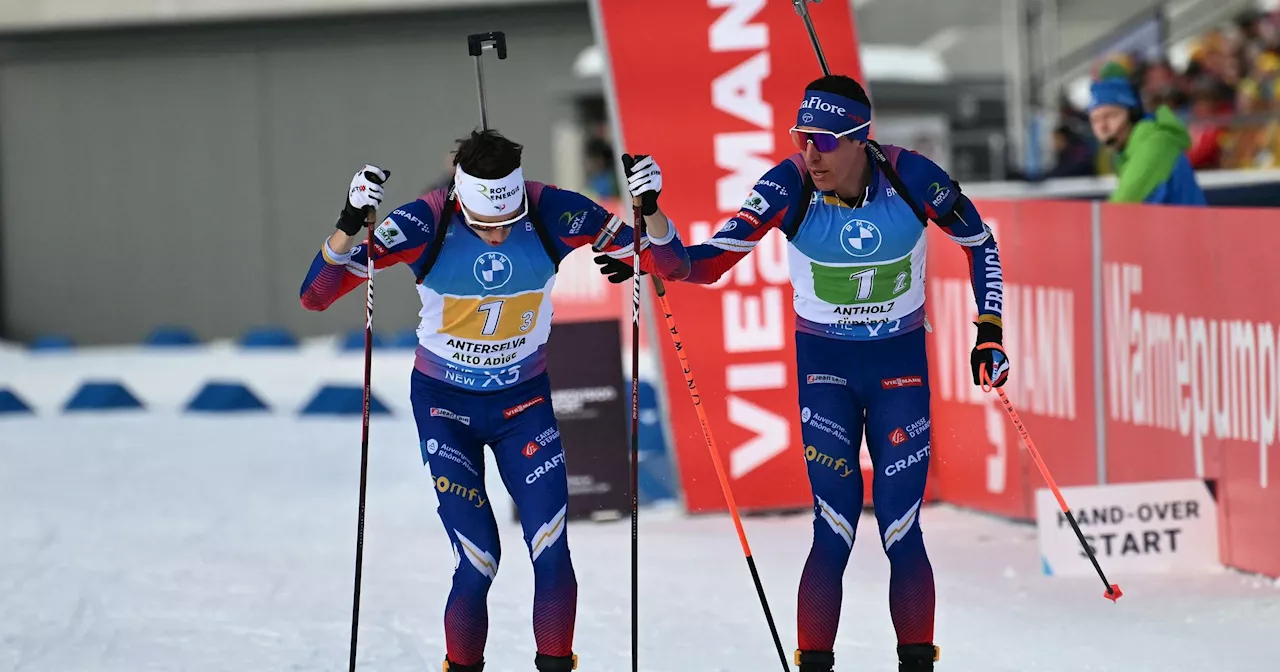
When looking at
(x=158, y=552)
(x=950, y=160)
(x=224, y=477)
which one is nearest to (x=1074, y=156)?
(x=950, y=160)

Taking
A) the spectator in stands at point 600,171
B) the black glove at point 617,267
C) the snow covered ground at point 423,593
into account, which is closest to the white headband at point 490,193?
the black glove at point 617,267

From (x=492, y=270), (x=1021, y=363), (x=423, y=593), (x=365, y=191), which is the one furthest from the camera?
(x=1021, y=363)

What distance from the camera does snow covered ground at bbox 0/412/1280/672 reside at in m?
6.67

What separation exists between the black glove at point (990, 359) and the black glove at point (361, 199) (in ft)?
6.14

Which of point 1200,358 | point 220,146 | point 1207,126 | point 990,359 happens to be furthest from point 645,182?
point 220,146

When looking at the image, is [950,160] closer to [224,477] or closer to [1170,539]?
[224,477]

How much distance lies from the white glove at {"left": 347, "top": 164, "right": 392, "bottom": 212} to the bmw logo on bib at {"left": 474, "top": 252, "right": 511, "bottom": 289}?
1.20ft

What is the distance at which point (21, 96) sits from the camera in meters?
22.4

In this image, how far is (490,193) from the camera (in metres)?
5.36

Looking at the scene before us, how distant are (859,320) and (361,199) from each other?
1591 mm

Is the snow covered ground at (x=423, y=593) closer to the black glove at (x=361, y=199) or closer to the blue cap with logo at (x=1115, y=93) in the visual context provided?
the black glove at (x=361, y=199)

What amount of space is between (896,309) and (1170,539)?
2.73 metres

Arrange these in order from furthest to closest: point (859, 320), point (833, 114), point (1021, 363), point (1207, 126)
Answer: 1. point (1207, 126)
2. point (1021, 363)
3. point (859, 320)
4. point (833, 114)

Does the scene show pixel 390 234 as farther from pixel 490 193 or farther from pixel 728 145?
pixel 728 145
